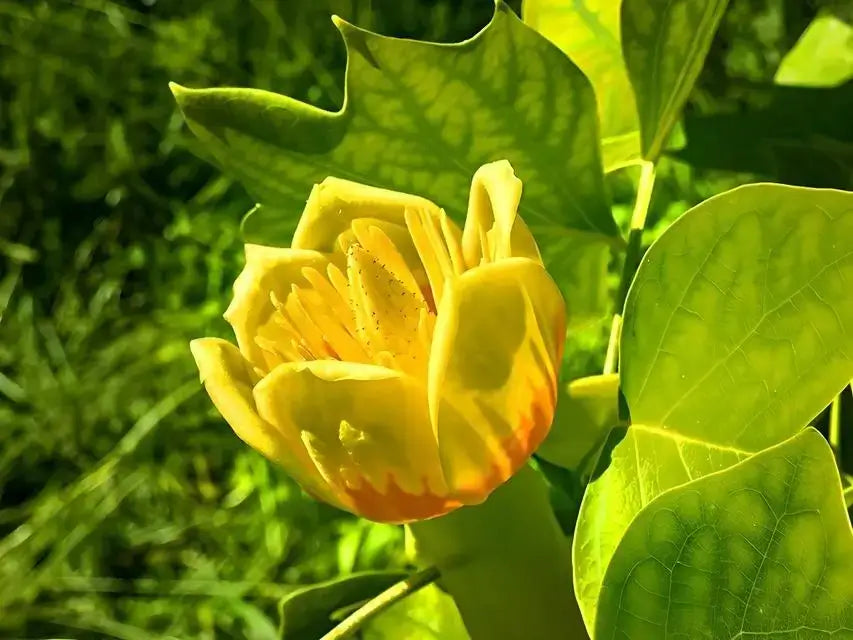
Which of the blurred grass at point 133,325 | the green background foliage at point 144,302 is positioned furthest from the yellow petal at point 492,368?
the blurred grass at point 133,325

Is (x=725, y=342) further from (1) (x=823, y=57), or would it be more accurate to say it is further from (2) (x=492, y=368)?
(1) (x=823, y=57)

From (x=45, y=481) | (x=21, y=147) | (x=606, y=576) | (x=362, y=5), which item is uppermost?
(x=606, y=576)

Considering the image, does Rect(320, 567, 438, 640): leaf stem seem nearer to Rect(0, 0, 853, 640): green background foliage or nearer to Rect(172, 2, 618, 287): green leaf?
Rect(172, 2, 618, 287): green leaf

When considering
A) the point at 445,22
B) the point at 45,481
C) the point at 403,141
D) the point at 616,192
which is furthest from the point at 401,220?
the point at 45,481

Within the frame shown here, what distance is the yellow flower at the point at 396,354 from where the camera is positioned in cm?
16

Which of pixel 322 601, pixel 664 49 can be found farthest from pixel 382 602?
pixel 664 49

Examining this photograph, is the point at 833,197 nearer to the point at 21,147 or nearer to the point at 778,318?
the point at 778,318

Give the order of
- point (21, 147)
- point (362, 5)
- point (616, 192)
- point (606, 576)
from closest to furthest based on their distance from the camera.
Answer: point (606, 576)
point (616, 192)
point (362, 5)
point (21, 147)

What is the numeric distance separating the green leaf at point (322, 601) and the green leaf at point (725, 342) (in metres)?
0.07

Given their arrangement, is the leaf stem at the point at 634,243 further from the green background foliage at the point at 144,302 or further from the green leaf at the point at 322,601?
the green background foliage at the point at 144,302

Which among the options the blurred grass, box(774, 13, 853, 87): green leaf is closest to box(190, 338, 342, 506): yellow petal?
box(774, 13, 853, 87): green leaf

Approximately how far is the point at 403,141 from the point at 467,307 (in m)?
0.08

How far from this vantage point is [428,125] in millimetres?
217

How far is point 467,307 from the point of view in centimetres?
16
